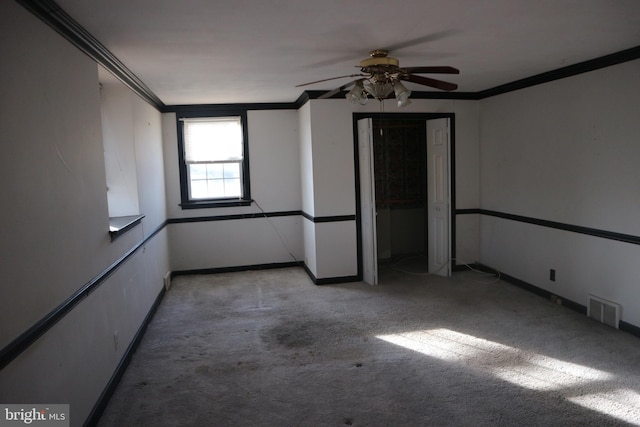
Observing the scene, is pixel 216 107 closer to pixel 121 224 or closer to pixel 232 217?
pixel 232 217

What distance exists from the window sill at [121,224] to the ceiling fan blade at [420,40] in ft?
8.04

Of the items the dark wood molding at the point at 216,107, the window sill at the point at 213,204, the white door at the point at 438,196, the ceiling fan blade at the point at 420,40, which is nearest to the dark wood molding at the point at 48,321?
the ceiling fan blade at the point at 420,40

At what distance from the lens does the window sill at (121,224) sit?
10.7ft

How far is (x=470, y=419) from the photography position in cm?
263

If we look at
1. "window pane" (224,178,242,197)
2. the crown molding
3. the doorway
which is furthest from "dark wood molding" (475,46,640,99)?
"window pane" (224,178,242,197)

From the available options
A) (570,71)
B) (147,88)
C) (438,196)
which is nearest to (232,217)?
(147,88)

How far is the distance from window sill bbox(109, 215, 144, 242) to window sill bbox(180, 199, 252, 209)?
191 centimetres

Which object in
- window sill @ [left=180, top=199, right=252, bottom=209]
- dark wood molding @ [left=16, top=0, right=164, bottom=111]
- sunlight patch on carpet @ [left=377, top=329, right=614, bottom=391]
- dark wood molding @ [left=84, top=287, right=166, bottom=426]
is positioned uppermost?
dark wood molding @ [left=16, top=0, right=164, bottom=111]

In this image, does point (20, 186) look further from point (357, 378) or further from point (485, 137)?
point (485, 137)

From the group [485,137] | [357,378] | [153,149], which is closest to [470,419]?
[357,378]

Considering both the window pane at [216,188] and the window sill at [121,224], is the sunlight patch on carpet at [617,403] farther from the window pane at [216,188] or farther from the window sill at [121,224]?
the window pane at [216,188]

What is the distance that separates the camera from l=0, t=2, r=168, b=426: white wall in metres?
1.83

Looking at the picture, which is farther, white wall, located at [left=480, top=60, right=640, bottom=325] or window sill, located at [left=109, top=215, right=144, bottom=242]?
white wall, located at [left=480, top=60, right=640, bottom=325]

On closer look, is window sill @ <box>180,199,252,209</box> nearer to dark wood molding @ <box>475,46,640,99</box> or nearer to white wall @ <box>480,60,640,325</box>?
white wall @ <box>480,60,640,325</box>
